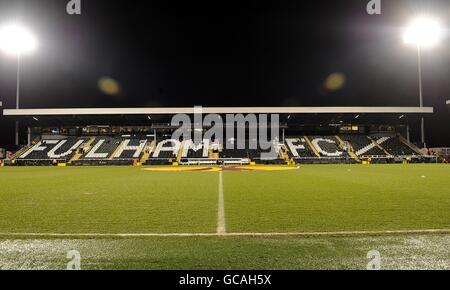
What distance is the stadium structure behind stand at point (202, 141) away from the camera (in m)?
39.3

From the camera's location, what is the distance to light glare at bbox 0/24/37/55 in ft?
111

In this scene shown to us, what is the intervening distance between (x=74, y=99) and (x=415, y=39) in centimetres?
3859

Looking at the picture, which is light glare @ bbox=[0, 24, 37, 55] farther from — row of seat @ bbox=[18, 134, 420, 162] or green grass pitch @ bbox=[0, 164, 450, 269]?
green grass pitch @ bbox=[0, 164, 450, 269]

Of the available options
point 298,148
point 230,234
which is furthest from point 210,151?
point 230,234

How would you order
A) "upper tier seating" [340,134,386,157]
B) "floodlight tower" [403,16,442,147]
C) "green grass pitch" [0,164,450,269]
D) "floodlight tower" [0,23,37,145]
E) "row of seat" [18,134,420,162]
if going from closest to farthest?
"green grass pitch" [0,164,450,269] → "floodlight tower" [403,16,442,147] → "floodlight tower" [0,23,37,145] → "row of seat" [18,134,420,162] → "upper tier seating" [340,134,386,157]

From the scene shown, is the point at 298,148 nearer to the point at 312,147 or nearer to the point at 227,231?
the point at 312,147

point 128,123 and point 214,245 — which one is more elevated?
point 128,123

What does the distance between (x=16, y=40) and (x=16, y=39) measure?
11 cm

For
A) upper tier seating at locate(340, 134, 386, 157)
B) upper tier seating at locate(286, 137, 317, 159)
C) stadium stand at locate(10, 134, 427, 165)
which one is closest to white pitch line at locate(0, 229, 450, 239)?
stadium stand at locate(10, 134, 427, 165)

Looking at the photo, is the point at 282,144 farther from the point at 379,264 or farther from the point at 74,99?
the point at 379,264

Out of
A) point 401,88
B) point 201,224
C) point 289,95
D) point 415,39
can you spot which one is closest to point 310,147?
point 289,95

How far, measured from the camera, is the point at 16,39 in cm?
3500

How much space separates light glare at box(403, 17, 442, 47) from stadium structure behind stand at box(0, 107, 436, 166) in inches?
295

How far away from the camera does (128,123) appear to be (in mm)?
46250
